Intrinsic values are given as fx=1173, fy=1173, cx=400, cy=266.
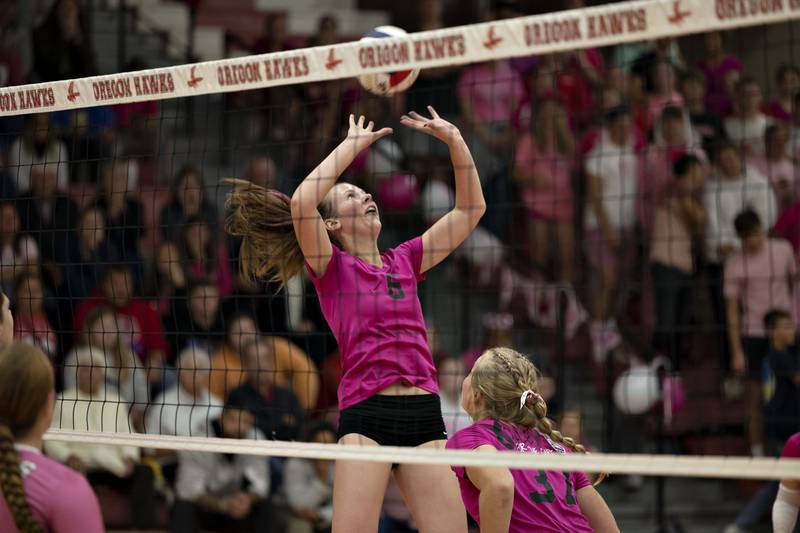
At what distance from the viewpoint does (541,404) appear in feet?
14.9

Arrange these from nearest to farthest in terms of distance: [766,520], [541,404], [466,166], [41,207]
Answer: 1. [541,404]
2. [466,166]
3. [766,520]
4. [41,207]

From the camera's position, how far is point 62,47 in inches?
424

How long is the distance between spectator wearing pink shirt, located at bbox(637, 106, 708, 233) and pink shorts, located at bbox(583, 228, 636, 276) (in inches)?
7.7

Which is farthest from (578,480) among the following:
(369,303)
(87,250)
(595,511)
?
(87,250)

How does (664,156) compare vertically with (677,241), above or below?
above

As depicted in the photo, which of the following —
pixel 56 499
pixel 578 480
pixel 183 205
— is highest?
pixel 183 205

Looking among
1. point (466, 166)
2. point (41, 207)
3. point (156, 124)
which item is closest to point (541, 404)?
point (466, 166)

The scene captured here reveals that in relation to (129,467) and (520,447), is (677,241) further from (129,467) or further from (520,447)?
(520,447)

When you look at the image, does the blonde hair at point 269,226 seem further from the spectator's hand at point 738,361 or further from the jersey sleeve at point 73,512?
the spectator's hand at point 738,361

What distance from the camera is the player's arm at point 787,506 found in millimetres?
4883

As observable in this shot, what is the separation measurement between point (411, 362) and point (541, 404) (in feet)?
1.89

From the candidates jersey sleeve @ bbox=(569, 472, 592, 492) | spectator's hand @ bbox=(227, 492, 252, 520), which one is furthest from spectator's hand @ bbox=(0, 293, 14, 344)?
spectator's hand @ bbox=(227, 492, 252, 520)

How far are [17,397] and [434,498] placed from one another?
1939mm

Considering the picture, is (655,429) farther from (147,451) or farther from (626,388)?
(147,451)
